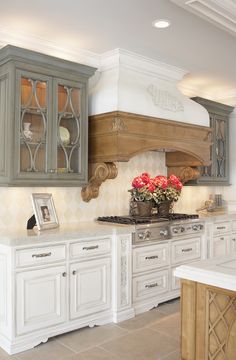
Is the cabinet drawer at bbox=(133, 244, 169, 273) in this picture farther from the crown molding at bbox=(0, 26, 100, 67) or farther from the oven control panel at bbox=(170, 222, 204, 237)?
the crown molding at bbox=(0, 26, 100, 67)

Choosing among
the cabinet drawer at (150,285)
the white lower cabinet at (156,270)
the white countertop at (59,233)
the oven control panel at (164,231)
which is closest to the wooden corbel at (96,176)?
the white countertop at (59,233)

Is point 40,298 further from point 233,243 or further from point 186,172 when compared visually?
point 233,243

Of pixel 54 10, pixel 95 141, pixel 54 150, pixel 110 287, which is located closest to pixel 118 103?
pixel 95 141

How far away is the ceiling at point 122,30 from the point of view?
3105mm

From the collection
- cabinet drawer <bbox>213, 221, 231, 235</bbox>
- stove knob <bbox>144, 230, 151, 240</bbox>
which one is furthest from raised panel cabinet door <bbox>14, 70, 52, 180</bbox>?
cabinet drawer <bbox>213, 221, 231, 235</bbox>

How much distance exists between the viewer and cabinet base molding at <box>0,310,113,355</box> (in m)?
3.11

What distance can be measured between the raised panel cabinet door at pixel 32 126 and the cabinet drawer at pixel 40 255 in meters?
0.65

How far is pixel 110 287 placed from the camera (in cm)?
377

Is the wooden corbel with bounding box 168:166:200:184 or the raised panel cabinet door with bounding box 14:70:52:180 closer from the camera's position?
the raised panel cabinet door with bounding box 14:70:52:180

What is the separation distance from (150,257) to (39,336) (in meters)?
1.42

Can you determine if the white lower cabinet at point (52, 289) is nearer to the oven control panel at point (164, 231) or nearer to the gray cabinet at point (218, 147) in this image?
the oven control panel at point (164, 231)

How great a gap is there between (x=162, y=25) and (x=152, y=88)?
38.3 inches

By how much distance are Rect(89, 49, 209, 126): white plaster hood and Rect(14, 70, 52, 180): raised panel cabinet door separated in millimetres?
676

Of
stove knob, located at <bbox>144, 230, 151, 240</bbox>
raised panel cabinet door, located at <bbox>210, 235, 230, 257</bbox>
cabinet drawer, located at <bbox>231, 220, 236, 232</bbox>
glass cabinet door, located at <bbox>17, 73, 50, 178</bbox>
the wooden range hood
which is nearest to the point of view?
glass cabinet door, located at <bbox>17, 73, 50, 178</bbox>
